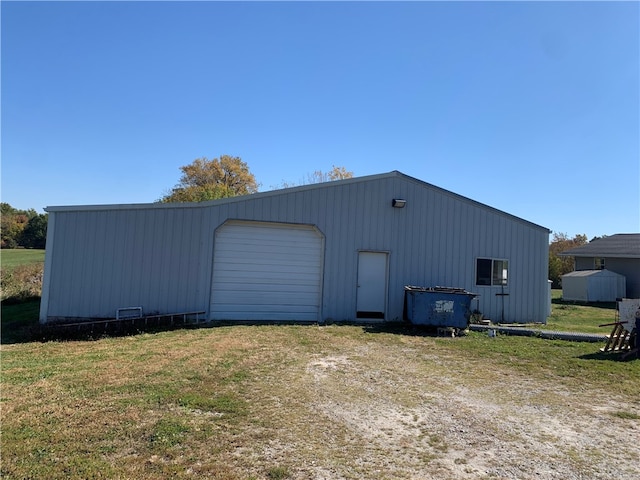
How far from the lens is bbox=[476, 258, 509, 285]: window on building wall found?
13375 millimetres

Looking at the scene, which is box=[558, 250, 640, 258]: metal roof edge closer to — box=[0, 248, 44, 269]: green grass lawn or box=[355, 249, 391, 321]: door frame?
box=[355, 249, 391, 321]: door frame

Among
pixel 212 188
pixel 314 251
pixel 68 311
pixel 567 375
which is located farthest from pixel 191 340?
pixel 212 188

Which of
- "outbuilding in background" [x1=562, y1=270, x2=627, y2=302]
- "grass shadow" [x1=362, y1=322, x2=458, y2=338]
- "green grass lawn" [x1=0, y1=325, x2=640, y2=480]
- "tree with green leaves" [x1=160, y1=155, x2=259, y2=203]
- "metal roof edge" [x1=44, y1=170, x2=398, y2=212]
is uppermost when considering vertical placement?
"tree with green leaves" [x1=160, y1=155, x2=259, y2=203]

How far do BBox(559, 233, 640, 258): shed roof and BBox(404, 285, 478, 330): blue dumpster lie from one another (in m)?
21.5

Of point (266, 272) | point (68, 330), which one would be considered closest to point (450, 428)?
point (266, 272)

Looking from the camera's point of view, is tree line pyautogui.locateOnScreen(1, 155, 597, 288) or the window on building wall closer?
the window on building wall

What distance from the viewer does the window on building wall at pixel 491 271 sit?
13375 millimetres

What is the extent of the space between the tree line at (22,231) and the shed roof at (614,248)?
172ft

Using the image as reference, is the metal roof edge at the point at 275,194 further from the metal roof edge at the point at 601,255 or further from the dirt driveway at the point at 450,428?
the metal roof edge at the point at 601,255

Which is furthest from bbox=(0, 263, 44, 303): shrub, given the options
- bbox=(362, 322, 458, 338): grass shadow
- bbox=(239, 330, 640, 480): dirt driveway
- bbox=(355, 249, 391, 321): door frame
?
bbox=(239, 330, 640, 480): dirt driveway

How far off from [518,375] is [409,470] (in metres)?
4.03

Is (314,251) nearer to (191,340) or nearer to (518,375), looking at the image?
(191,340)

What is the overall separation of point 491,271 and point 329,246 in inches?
219

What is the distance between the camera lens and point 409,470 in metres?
3.36
